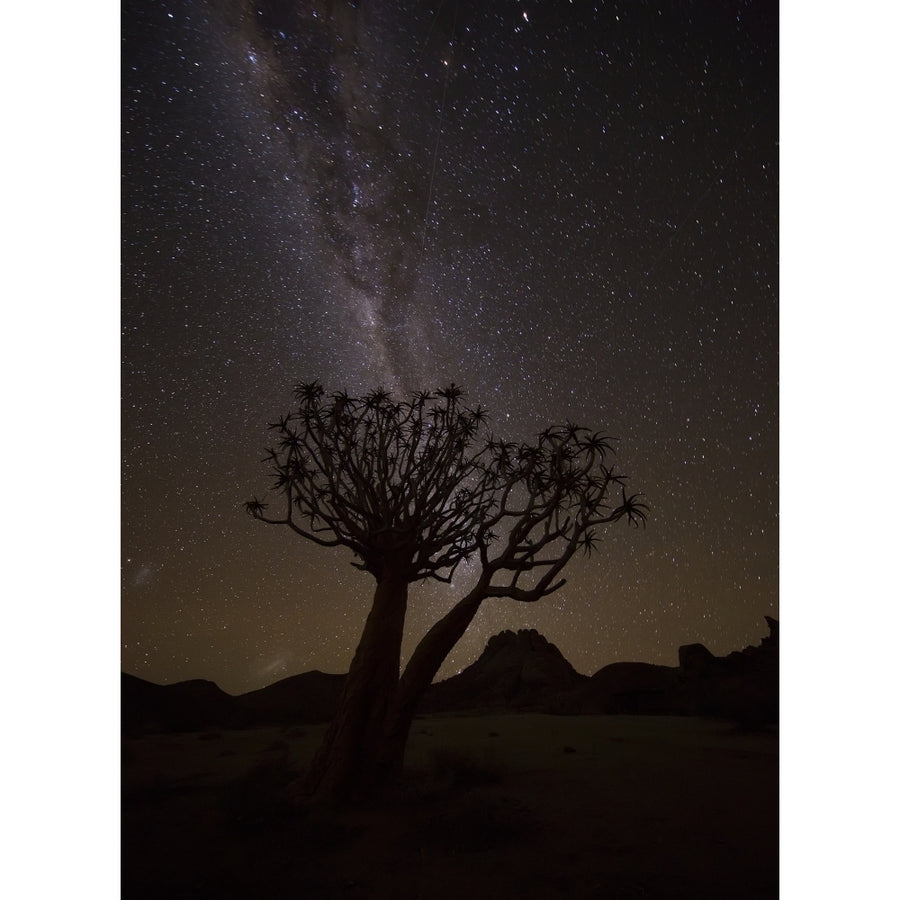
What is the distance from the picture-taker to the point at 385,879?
12.7 ft

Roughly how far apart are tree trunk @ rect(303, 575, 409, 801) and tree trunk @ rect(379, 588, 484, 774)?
65mm

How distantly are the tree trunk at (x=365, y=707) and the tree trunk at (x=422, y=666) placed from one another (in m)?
0.07

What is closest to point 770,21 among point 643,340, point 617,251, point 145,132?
point 617,251

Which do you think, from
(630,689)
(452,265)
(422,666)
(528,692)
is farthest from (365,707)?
(452,265)

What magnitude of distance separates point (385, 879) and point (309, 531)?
75.7 inches

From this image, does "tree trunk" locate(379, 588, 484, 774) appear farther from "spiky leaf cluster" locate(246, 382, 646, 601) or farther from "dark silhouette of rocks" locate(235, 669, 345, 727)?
"dark silhouette of rocks" locate(235, 669, 345, 727)

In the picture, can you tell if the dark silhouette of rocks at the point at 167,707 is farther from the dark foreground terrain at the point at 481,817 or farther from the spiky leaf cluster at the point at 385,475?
the spiky leaf cluster at the point at 385,475

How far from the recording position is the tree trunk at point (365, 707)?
432 centimetres

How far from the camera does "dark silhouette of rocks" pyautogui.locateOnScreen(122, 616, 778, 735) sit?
4477mm

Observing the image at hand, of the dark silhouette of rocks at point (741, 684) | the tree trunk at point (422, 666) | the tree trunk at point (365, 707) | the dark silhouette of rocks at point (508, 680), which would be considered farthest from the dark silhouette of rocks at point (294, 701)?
the dark silhouette of rocks at point (741, 684)

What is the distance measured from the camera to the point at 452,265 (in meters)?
4.78
